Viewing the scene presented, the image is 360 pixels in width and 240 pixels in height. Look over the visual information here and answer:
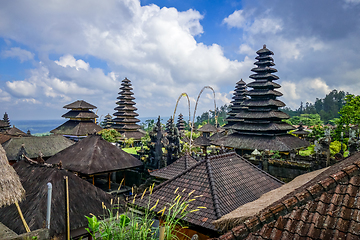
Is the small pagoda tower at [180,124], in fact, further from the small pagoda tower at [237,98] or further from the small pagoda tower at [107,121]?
the small pagoda tower at [237,98]

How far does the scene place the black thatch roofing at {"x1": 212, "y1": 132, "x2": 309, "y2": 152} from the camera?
2203 centimetres

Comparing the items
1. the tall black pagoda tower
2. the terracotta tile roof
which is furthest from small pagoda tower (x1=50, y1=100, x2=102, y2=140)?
the terracotta tile roof

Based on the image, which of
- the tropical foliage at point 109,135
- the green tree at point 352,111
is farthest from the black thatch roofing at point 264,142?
the tropical foliage at point 109,135

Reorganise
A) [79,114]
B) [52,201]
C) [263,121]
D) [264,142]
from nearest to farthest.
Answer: [52,201], [264,142], [263,121], [79,114]

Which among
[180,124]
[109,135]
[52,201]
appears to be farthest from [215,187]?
[180,124]

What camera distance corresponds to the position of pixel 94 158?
15992 millimetres

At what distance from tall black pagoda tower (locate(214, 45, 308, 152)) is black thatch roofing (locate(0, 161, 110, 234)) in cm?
1708

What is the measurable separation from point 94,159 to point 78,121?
2211 cm

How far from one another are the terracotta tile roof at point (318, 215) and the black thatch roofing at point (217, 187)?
3.15 m

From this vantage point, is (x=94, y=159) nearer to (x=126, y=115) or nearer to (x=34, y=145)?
(x=34, y=145)

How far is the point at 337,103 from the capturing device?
280 ft

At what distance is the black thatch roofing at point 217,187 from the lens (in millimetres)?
7117

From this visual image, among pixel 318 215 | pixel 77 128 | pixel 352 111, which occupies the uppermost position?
pixel 352 111

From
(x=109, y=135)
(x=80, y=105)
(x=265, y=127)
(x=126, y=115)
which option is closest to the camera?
(x=265, y=127)
